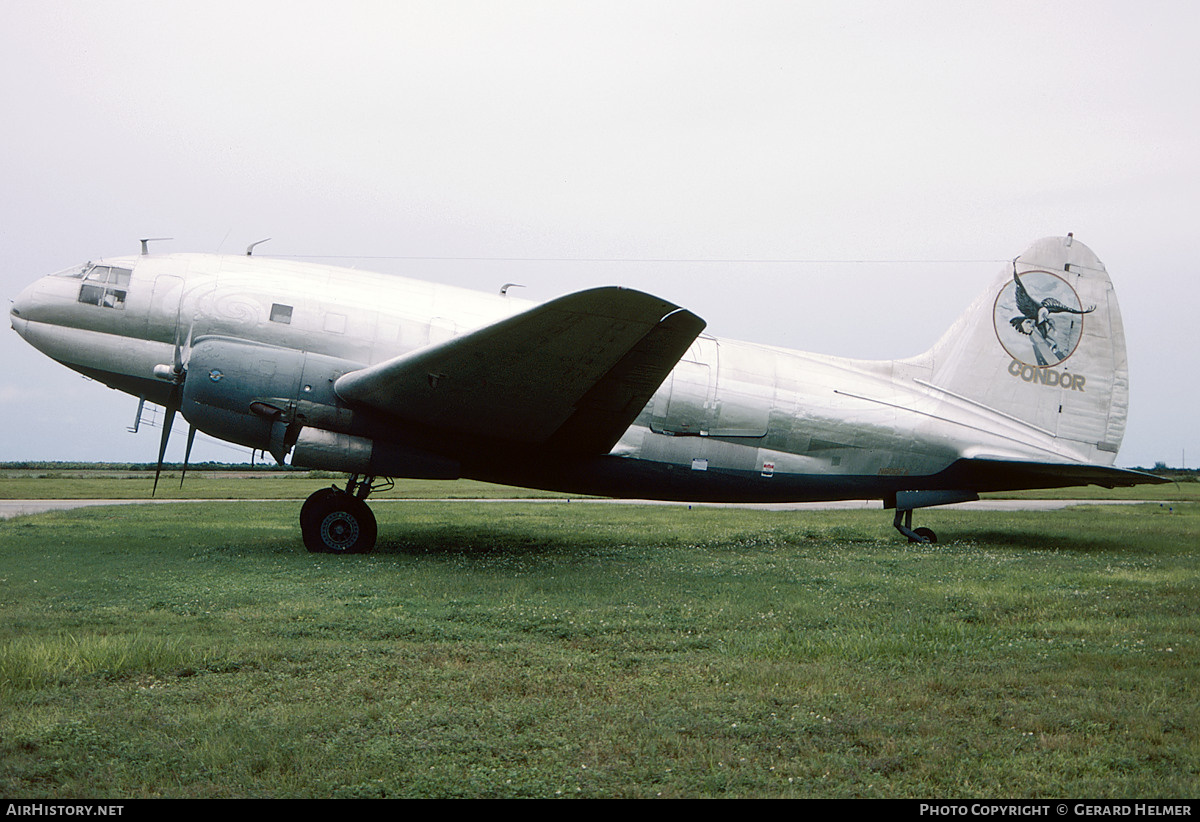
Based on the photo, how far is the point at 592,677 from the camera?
5.70 m

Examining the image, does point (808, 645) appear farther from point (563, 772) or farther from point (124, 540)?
point (124, 540)

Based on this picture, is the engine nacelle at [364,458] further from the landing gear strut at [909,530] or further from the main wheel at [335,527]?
the landing gear strut at [909,530]

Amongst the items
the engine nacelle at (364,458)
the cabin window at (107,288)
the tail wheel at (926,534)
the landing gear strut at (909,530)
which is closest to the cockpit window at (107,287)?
the cabin window at (107,288)

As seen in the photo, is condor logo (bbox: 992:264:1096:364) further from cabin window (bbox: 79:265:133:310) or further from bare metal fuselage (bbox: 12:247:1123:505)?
cabin window (bbox: 79:265:133:310)

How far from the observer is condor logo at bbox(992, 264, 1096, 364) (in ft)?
49.6

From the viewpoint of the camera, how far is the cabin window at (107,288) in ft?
40.4

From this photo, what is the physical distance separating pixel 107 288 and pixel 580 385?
7044 mm

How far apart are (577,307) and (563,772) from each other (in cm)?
624

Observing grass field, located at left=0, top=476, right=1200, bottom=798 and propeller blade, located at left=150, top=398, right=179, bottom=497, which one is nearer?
grass field, located at left=0, top=476, right=1200, bottom=798

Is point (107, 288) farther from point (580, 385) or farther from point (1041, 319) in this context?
point (1041, 319)

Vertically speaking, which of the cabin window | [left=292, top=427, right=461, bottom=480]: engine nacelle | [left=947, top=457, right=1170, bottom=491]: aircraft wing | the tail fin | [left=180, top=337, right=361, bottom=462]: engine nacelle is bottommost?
[left=292, top=427, right=461, bottom=480]: engine nacelle

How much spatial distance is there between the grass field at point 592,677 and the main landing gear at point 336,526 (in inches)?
18.9

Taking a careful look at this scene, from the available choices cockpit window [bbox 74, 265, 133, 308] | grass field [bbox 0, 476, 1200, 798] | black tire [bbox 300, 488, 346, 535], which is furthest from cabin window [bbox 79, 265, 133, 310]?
black tire [bbox 300, 488, 346, 535]

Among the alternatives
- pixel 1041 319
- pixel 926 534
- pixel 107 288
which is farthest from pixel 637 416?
pixel 1041 319
